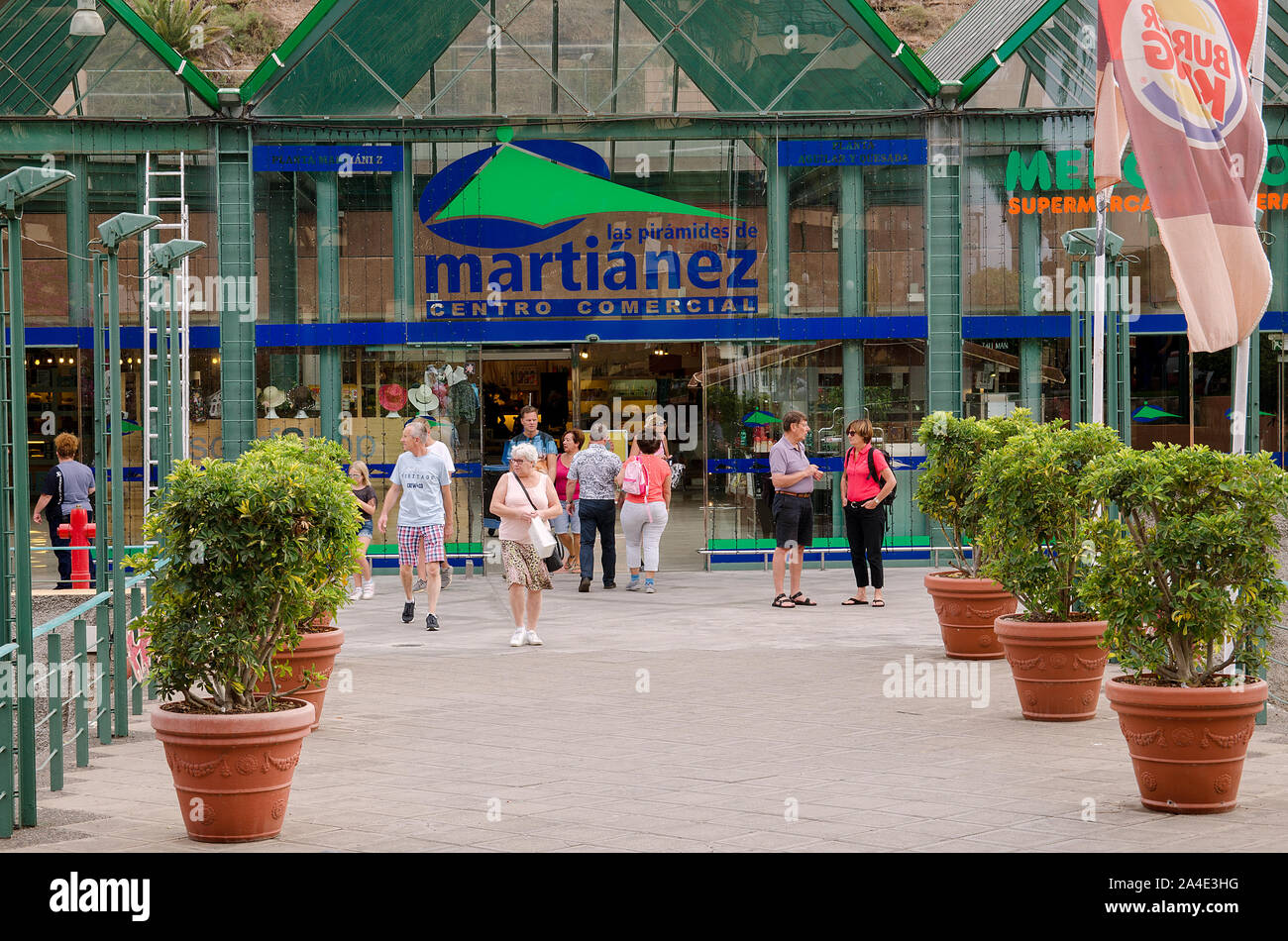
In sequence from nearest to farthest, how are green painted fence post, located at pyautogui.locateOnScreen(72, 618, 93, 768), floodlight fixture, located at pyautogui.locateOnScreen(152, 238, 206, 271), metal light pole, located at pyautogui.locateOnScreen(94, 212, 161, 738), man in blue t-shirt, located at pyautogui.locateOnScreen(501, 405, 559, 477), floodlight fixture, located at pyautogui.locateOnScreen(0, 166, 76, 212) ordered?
floodlight fixture, located at pyautogui.locateOnScreen(0, 166, 76, 212)
green painted fence post, located at pyautogui.locateOnScreen(72, 618, 93, 768)
metal light pole, located at pyautogui.locateOnScreen(94, 212, 161, 738)
floodlight fixture, located at pyautogui.locateOnScreen(152, 238, 206, 271)
man in blue t-shirt, located at pyautogui.locateOnScreen(501, 405, 559, 477)

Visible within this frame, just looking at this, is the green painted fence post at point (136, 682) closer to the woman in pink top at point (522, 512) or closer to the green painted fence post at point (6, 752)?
the woman in pink top at point (522, 512)

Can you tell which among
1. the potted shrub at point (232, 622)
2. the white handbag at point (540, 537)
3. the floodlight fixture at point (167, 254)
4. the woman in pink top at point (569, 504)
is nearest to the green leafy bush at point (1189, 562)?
the potted shrub at point (232, 622)

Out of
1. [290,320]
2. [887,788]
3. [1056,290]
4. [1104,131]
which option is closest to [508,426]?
[290,320]

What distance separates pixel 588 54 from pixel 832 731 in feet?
42.0

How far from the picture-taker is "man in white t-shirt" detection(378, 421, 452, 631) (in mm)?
14969

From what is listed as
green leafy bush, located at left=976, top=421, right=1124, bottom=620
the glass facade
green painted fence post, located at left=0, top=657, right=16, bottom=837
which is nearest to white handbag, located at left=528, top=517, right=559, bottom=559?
green leafy bush, located at left=976, top=421, right=1124, bottom=620

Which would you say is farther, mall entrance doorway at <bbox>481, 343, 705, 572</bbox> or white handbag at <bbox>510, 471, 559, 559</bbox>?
mall entrance doorway at <bbox>481, 343, 705, 572</bbox>

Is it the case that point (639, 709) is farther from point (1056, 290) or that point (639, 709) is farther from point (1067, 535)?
point (1056, 290)

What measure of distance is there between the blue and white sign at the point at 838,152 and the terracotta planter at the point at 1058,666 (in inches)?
456

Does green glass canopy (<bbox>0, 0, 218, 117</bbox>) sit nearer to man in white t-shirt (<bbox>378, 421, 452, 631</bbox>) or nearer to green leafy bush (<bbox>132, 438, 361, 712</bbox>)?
man in white t-shirt (<bbox>378, 421, 452, 631</bbox>)

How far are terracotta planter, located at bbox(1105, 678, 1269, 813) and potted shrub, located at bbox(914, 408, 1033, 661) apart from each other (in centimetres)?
483

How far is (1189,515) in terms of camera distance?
7578mm

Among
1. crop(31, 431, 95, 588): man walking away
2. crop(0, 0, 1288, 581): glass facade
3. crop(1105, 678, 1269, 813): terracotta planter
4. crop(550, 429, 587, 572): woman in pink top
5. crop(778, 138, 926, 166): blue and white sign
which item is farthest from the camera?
crop(778, 138, 926, 166): blue and white sign

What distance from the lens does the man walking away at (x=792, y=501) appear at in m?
16.2
